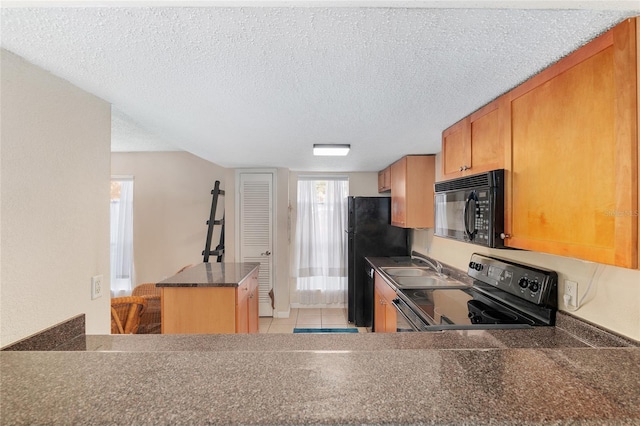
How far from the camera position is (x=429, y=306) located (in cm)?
187

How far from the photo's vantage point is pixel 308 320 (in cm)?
416

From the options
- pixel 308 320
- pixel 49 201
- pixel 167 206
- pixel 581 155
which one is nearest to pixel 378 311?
pixel 308 320

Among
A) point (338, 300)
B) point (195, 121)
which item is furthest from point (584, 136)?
point (338, 300)

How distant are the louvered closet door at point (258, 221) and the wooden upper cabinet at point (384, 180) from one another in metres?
1.62

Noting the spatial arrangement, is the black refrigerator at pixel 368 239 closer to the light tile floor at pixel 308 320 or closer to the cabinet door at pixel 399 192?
the cabinet door at pixel 399 192

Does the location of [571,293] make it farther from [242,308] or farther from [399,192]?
[242,308]

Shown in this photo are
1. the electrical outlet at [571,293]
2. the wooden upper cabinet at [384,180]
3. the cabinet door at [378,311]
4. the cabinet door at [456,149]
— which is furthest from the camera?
the wooden upper cabinet at [384,180]

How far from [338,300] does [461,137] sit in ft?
11.1

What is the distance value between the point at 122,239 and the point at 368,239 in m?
3.54

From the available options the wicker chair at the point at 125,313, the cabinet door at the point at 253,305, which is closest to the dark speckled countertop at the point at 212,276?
the cabinet door at the point at 253,305

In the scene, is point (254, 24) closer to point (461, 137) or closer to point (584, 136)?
point (584, 136)

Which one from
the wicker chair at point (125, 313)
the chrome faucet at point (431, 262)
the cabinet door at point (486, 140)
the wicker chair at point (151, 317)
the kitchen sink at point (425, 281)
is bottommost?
the wicker chair at point (151, 317)

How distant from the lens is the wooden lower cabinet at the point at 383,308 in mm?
2559

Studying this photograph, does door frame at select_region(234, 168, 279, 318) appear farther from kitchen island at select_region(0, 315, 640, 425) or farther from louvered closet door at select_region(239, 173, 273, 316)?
kitchen island at select_region(0, 315, 640, 425)
